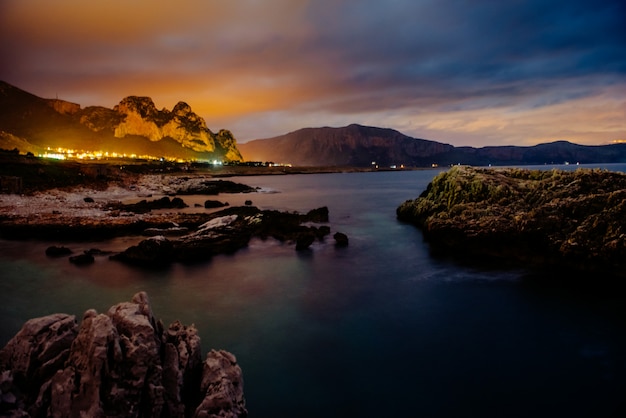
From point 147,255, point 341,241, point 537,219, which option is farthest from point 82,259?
point 537,219

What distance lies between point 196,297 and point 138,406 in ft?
41.0

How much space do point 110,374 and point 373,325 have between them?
11.5 meters

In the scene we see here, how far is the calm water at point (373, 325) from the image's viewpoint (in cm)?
1095

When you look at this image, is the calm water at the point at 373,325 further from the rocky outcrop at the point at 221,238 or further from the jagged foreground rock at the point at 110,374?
the jagged foreground rock at the point at 110,374

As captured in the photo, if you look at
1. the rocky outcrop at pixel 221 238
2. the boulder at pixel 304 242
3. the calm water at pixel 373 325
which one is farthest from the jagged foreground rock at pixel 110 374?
the boulder at pixel 304 242

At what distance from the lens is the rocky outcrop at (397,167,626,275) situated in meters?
20.4

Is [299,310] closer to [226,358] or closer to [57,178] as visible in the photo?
[226,358]

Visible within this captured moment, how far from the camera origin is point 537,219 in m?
23.2

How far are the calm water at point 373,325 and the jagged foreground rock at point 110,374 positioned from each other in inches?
127

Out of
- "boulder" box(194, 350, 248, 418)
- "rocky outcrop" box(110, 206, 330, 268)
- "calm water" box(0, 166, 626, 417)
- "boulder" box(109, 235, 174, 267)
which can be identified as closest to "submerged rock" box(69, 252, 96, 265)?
"calm water" box(0, 166, 626, 417)

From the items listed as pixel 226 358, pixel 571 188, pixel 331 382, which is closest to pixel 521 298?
pixel 571 188

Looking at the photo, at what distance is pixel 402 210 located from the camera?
44.8m

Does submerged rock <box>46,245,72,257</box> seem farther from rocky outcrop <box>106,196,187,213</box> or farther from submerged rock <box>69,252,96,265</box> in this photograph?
rocky outcrop <box>106,196,187,213</box>

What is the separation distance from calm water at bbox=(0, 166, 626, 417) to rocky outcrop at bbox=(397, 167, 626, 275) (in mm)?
2766
